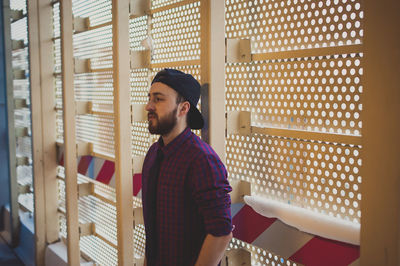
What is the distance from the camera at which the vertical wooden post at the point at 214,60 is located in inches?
88.4

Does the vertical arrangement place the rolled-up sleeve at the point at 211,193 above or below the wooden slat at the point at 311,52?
below

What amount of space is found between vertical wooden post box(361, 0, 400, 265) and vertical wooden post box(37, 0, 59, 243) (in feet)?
11.9

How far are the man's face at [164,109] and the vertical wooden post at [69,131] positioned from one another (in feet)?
6.47

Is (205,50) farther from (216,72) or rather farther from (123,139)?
(123,139)

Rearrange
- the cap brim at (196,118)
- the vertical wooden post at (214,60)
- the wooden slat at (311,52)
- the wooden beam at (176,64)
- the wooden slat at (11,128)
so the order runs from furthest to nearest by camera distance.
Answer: the wooden slat at (11,128) < the wooden beam at (176,64) < the vertical wooden post at (214,60) < the cap brim at (196,118) < the wooden slat at (311,52)

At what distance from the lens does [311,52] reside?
1.92 m

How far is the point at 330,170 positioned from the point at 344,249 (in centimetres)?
34

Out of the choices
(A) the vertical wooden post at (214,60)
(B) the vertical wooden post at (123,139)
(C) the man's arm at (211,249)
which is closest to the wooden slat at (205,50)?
(A) the vertical wooden post at (214,60)

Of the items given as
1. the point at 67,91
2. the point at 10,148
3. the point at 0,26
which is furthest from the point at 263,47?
the point at 0,26

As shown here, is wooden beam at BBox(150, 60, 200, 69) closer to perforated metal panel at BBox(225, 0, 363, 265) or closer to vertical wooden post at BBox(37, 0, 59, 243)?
perforated metal panel at BBox(225, 0, 363, 265)

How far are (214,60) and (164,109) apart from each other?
1.39 feet

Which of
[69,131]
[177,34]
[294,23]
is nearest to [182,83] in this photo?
[294,23]

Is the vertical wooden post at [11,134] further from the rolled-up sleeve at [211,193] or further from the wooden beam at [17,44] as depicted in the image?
the rolled-up sleeve at [211,193]

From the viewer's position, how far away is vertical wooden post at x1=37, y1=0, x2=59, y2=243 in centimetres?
441
